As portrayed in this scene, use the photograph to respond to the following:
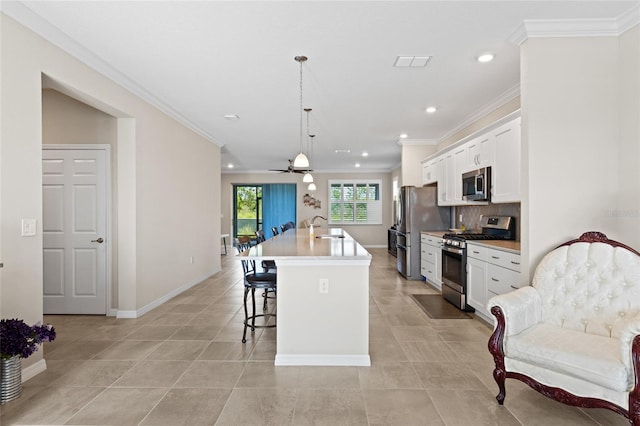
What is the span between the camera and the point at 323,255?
2617 millimetres

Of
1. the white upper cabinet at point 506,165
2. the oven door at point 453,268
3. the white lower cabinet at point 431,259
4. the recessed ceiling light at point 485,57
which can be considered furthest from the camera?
the white lower cabinet at point 431,259

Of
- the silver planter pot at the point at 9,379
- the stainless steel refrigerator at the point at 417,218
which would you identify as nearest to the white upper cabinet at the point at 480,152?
the stainless steel refrigerator at the point at 417,218

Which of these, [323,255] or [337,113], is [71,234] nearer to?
[323,255]

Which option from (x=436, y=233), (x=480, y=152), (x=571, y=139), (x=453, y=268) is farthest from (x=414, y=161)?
(x=571, y=139)

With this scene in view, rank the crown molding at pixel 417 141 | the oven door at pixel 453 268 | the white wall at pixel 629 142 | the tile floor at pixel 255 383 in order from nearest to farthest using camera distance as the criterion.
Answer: the tile floor at pixel 255 383 < the white wall at pixel 629 142 < the oven door at pixel 453 268 < the crown molding at pixel 417 141

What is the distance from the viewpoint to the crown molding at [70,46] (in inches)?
89.4

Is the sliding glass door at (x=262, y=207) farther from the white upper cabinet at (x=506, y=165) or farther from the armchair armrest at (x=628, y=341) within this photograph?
the armchair armrest at (x=628, y=341)

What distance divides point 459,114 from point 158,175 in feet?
14.2

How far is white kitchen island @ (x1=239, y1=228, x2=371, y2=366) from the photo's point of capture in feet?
8.55

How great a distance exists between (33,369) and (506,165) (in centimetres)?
467

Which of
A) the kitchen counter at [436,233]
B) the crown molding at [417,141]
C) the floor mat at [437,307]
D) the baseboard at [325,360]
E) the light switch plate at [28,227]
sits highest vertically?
the crown molding at [417,141]

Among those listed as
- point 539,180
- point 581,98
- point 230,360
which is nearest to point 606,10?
point 581,98

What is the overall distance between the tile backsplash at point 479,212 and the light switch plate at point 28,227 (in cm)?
477

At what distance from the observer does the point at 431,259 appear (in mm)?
5297
